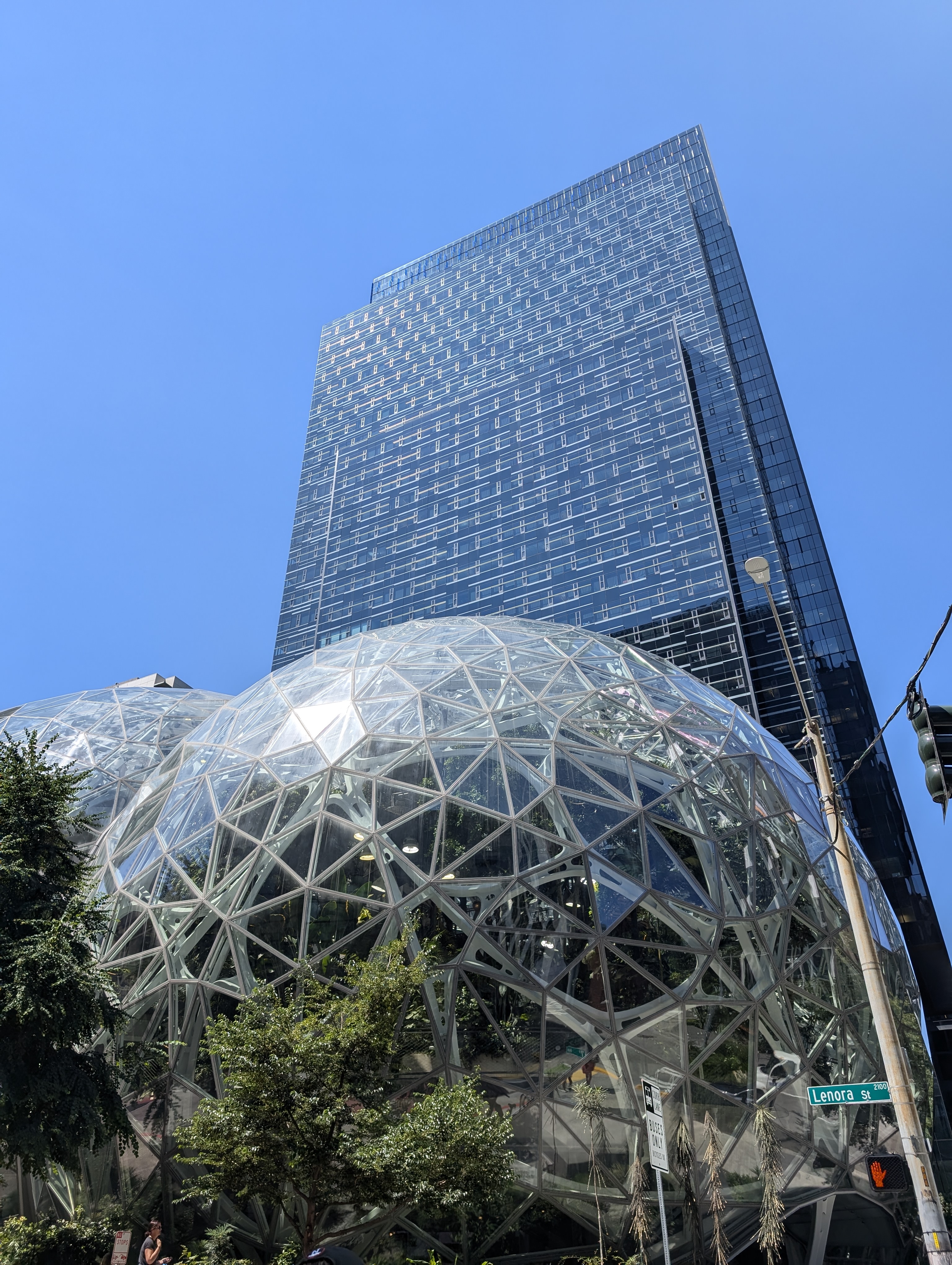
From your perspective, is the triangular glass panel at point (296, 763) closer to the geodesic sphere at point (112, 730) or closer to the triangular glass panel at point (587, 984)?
the triangular glass panel at point (587, 984)

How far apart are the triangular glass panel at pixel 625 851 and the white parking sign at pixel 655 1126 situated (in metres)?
7.92

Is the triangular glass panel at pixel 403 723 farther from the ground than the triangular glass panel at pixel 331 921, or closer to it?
farther from the ground

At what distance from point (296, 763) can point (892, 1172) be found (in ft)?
56.1

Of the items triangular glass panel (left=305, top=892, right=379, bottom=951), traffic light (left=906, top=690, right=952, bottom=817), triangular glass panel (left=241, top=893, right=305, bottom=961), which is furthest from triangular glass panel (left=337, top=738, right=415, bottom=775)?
traffic light (left=906, top=690, right=952, bottom=817)

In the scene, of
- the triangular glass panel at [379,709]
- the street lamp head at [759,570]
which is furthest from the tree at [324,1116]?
the street lamp head at [759,570]

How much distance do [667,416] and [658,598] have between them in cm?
2209

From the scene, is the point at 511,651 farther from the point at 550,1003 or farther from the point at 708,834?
the point at 550,1003

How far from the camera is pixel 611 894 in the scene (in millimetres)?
18547

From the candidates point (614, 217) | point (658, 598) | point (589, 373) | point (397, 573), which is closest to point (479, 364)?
point (589, 373)

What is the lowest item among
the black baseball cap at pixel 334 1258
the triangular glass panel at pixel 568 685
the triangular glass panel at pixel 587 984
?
the black baseball cap at pixel 334 1258

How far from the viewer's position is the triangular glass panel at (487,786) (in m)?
19.7

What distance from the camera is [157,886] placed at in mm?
21172

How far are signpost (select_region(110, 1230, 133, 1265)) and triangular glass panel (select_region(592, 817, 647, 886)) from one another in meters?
11.7

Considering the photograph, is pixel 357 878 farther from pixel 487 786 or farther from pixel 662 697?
pixel 662 697
